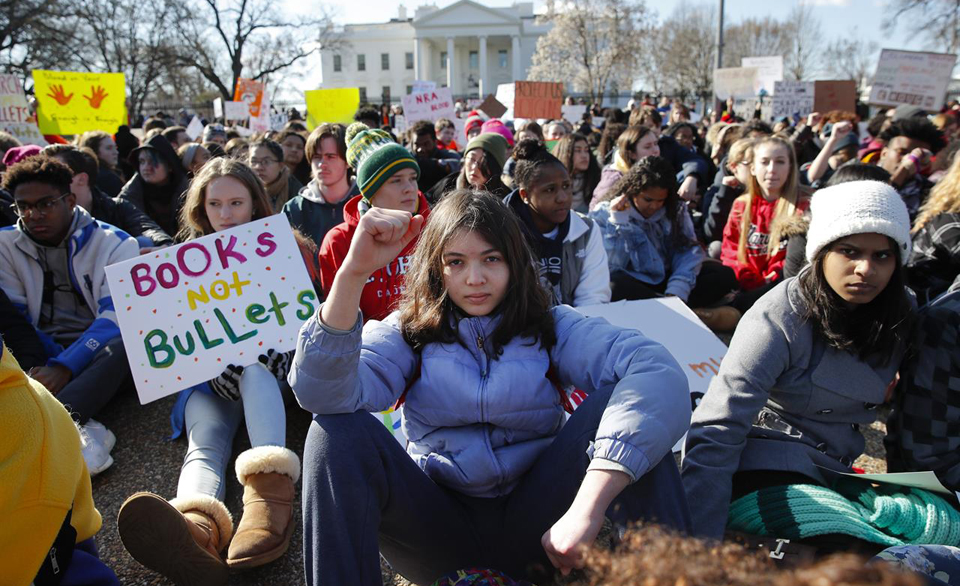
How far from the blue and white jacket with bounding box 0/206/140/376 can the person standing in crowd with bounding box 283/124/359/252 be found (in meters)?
1.26

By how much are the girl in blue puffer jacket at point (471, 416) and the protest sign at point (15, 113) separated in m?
9.35

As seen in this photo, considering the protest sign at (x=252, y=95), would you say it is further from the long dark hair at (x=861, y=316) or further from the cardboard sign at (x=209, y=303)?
the long dark hair at (x=861, y=316)

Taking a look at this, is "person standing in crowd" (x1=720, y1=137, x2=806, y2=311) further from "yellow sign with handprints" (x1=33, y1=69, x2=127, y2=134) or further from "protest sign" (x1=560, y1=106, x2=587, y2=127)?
"protest sign" (x1=560, y1=106, x2=587, y2=127)

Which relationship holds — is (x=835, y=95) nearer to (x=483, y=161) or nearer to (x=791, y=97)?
(x=791, y=97)

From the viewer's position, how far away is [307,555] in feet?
5.64

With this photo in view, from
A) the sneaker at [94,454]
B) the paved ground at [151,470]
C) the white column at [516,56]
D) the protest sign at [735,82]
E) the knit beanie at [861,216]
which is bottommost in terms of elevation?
the paved ground at [151,470]

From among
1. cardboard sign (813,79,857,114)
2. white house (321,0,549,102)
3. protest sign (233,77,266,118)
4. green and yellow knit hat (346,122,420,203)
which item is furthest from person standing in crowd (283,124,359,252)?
white house (321,0,549,102)

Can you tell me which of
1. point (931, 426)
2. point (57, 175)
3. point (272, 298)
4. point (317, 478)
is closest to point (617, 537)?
point (317, 478)

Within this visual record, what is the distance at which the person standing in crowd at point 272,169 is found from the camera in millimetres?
5453

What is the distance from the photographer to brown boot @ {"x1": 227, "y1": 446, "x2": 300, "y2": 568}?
230 centimetres

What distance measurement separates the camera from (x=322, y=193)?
15.5ft

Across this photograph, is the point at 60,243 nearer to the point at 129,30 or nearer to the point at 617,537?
the point at 617,537

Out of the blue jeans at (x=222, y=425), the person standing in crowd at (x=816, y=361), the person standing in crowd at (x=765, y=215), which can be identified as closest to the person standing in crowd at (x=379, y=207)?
the blue jeans at (x=222, y=425)

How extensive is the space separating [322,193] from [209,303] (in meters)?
1.78
